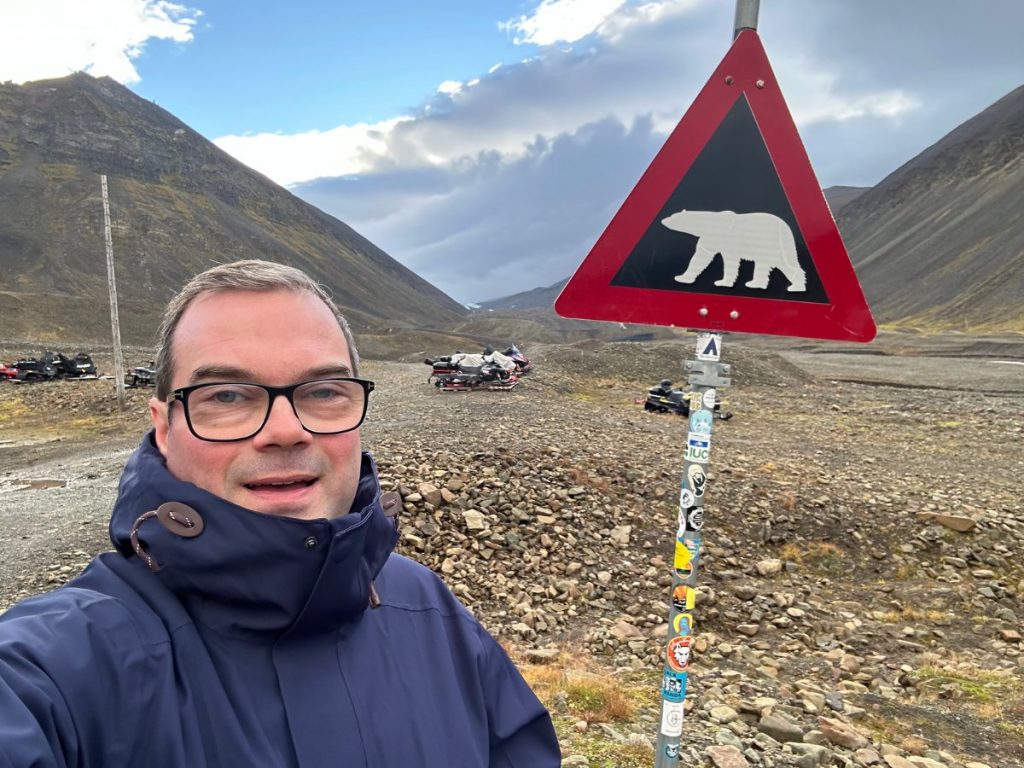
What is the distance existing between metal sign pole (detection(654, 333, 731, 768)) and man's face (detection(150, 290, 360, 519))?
1071 mm

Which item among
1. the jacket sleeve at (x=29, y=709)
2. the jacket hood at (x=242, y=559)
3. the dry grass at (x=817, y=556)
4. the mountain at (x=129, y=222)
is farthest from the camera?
the mountain at (x=129, y=222)

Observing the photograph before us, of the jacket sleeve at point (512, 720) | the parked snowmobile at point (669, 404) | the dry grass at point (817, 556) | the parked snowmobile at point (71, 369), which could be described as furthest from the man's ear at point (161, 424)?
the parked snowmobile at point (71, 369)

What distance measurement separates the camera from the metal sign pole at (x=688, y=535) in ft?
6.51

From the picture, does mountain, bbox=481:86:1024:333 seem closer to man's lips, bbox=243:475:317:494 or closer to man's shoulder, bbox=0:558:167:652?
man's lips, bbox=243:475:317:494

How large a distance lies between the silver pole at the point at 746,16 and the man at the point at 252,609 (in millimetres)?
1582

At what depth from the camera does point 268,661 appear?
135cm

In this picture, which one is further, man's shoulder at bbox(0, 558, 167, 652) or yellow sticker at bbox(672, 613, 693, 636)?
yellow sticker at bbox(672, 613, 693, 636)

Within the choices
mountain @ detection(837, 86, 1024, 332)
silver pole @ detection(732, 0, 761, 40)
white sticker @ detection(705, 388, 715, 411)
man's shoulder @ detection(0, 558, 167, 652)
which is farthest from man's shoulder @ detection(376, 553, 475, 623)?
mountain @ detection(837, 86, 1024, 332)

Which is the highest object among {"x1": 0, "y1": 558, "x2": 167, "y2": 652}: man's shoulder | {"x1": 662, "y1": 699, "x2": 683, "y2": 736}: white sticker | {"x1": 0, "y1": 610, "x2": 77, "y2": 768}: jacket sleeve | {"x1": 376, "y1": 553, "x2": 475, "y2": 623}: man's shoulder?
{"x1": 0, "y1": 558, "x2": 167, "y2": 652}: man's shoulder

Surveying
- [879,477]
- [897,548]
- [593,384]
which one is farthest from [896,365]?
[897,548]

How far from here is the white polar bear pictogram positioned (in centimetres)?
197

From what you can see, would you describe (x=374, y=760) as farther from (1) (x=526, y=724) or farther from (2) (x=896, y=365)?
(2) (x=896, y=365)

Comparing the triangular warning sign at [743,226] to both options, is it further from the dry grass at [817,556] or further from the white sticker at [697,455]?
the dry grass at [817,556]

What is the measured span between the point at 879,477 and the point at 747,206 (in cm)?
895
